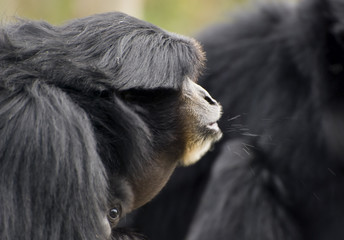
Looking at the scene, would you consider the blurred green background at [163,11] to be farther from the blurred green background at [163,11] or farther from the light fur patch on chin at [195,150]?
the light fur patch on chin at [195,150]

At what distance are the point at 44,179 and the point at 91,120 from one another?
16.4 inches

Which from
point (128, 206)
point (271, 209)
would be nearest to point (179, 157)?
point (128, 206)

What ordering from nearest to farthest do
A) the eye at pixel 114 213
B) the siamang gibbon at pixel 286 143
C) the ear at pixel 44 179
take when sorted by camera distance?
1. the ear at pixel 44 179
2. the eye at pixel 114 213
3. the siamang gibbon at pixel 286 143

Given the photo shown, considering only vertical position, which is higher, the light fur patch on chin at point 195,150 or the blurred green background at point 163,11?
the light fur patch on chin at point 195,150

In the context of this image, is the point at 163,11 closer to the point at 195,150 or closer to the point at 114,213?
the point at 195,150

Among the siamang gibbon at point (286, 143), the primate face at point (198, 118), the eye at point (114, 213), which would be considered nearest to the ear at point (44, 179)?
the eye at point (114, 213)

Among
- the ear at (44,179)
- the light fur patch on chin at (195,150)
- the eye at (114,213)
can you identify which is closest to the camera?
the ear at (44,179)

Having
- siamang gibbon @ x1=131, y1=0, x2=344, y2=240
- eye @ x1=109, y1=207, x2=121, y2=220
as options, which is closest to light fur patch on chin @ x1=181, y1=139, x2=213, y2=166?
eye @ x1=109, y1=207, x2=121, y2=220

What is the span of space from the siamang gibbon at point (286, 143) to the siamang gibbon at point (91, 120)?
2.46 m

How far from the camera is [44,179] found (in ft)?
8.78

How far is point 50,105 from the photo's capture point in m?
2.77

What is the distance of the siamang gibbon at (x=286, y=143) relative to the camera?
587 cm

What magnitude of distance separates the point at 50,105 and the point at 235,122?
13.1 feet

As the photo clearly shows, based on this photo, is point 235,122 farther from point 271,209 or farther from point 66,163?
point 66,163
